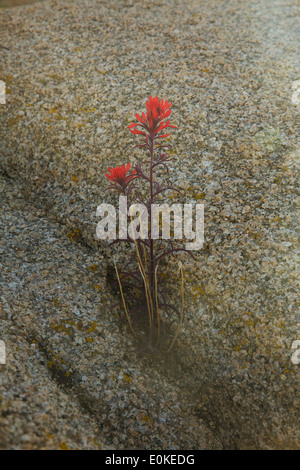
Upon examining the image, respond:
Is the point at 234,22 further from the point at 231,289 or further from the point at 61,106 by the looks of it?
the point at 231,289

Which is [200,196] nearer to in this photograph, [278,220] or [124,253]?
[278,220]

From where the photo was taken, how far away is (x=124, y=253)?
10.4 feet

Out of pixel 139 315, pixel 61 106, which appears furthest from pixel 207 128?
pixel 139 315

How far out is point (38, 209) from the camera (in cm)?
357

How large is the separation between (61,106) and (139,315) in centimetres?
217

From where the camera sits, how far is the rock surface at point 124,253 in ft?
8.34

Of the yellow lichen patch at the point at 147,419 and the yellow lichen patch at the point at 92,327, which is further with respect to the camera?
the yellow lichen patch at the point at 92,327

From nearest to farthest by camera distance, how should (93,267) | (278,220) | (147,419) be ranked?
(147,419) → (278,220) → (93,267)

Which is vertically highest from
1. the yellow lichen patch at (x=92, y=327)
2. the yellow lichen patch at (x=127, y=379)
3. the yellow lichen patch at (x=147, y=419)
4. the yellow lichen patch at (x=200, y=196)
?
the yellow lichen patch at (x=200, y=196)

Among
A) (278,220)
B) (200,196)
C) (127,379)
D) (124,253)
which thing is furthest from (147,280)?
(278,220)

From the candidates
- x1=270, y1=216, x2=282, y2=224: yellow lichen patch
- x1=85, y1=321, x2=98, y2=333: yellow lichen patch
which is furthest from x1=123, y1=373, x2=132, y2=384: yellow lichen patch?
x1=270, y1=216, x2=282, y2=224: yellow lichen patch

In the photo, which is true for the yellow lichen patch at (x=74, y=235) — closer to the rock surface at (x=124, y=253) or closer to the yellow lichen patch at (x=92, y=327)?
the rock surface at (x=124, y=253)

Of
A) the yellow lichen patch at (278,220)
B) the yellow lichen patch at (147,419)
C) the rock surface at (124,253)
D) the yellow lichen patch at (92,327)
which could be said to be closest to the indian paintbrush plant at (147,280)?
the rock surface at (124,253)

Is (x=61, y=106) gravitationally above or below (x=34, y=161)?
above
